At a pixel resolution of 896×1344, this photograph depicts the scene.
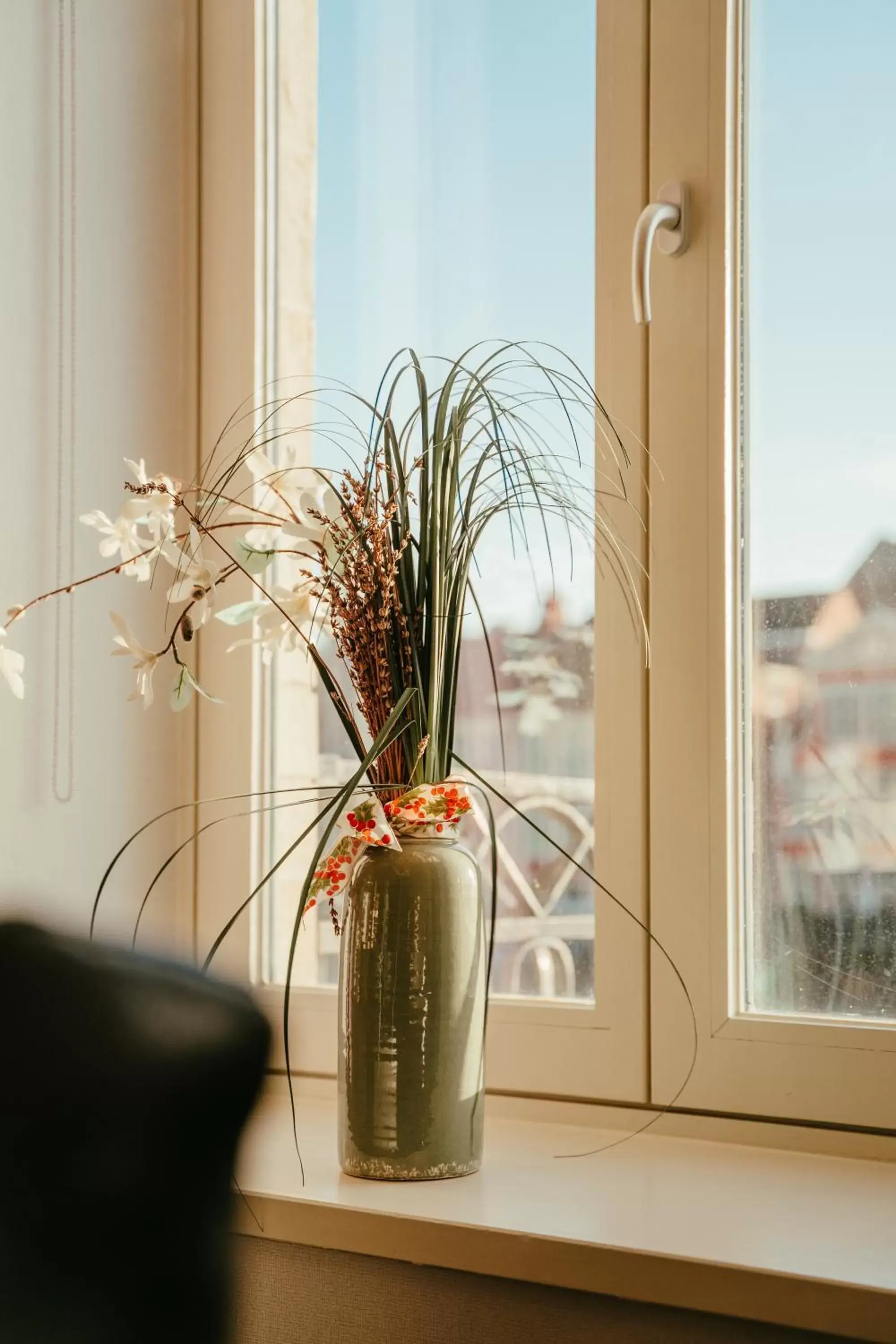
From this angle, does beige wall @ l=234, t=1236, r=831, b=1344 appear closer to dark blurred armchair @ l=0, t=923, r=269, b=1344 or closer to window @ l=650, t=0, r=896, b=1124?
window @ l=650, t=0, r=896, b=1124

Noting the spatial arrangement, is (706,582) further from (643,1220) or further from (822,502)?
(643,1220)

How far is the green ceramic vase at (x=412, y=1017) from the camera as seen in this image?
44.7 inches

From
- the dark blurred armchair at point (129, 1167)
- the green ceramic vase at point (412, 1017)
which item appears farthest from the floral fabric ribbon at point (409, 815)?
the dark blurred armchair at point (129, 1167)

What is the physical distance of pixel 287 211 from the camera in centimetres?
173

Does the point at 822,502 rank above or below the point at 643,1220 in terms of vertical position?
above

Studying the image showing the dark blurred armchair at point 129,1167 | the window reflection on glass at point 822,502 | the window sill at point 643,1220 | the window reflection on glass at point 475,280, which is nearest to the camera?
the dark blurred armchair at point 129,1167

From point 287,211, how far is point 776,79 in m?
0.67

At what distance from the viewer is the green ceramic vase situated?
44.7 inches

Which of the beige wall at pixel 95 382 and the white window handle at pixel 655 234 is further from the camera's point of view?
the beige wall at pixel 95 382

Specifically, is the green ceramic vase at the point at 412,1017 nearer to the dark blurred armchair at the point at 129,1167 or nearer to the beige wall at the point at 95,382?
the beige wall at the point at 95,382

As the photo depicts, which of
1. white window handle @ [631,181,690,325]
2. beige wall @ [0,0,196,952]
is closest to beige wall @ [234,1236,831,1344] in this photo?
beige wall @ [0,0,196,952]

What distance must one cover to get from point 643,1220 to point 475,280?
1.06m

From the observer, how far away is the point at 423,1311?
1110 mm

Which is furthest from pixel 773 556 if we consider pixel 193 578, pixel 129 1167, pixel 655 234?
pixel 129 1167
